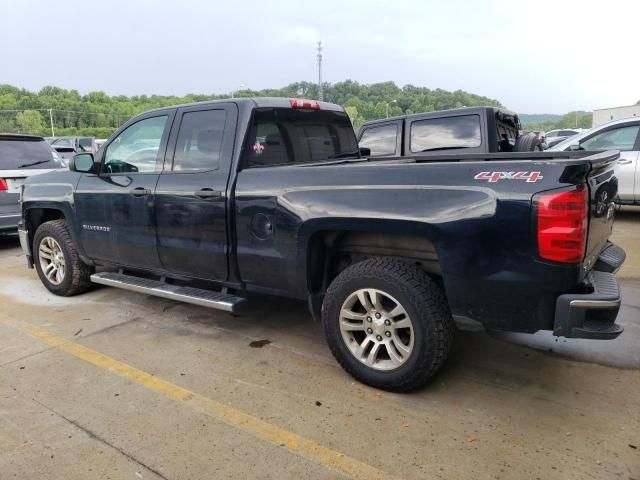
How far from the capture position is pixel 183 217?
4.01 metres

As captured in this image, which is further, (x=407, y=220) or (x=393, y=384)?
(x=393, y=384)

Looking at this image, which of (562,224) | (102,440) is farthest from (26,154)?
(562,224)

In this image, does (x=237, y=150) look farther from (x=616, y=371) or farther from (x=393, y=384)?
(x=616, y=371)

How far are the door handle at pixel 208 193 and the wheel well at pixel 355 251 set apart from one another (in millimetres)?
876

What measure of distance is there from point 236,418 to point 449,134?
4.83 m

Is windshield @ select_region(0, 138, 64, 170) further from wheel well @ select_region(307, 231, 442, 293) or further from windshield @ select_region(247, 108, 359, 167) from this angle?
wheel well @ select_region(307, 231, 442, 293)

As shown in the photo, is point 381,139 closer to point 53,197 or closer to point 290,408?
point 53,197

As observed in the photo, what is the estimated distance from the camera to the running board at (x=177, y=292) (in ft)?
12.5

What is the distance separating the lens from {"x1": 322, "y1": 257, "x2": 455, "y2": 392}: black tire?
9.71 feet

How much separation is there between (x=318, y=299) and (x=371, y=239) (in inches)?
23.1

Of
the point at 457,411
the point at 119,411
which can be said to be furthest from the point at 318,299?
the point at 119,411

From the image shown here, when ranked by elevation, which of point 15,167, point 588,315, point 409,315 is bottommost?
point 409,315

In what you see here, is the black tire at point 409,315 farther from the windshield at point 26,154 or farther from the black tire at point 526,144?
the windshield at point 26,154

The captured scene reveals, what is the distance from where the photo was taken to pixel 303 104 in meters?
4.30
